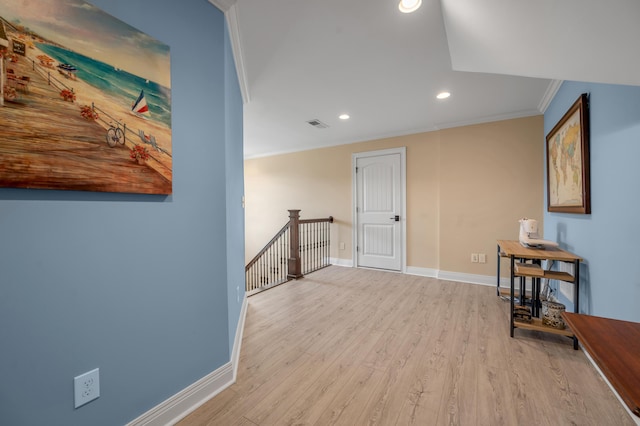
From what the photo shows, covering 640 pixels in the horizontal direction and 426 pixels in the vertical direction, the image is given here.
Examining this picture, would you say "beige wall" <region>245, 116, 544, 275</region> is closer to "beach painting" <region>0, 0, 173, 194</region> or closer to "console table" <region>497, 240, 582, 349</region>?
"console table" <region>497, 240, 582, 349</region>

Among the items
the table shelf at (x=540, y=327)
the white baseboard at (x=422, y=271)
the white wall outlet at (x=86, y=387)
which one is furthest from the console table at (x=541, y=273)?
the white wall outlet at (x=86, y=387)

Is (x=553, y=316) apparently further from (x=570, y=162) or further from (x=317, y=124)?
(x=317, y=124)

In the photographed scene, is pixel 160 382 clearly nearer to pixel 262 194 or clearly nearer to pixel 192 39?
pixel 192 39

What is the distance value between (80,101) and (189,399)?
1532 millimetres

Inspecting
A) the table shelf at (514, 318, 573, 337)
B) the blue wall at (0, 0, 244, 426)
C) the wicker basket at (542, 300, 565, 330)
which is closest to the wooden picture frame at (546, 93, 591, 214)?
the wicker basket at (542, 300, 565, 330)

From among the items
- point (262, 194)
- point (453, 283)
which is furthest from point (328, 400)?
point (262, 194)

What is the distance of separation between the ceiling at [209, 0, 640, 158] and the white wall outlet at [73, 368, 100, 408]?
2033 millimetres

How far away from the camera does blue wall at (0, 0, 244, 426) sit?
0.89 m

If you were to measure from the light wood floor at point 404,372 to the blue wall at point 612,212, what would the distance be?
53 cm

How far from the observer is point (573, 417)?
4.43ft

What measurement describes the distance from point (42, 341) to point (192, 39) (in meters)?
1.56

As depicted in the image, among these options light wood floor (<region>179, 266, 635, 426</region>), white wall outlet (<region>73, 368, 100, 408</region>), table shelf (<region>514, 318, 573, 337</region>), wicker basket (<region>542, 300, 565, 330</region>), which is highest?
white wall outlet (<region>73, 368, 100, 408</region>)

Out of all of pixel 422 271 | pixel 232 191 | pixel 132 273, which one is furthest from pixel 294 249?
pixel 132 273

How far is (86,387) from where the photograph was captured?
3.38 feet
